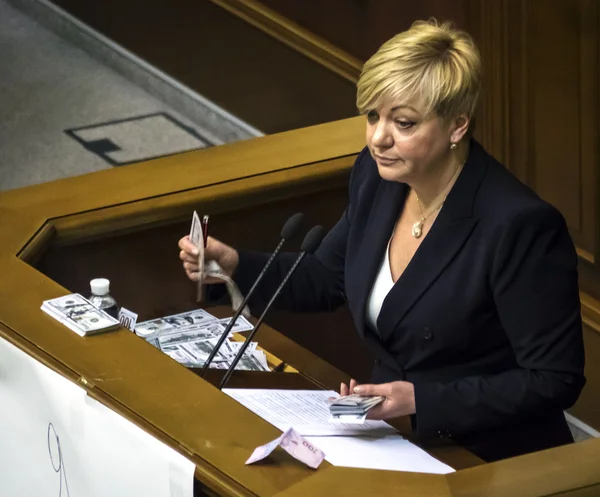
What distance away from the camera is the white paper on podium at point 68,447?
6.80ft

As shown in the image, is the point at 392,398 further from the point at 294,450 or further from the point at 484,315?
the point at 294,450

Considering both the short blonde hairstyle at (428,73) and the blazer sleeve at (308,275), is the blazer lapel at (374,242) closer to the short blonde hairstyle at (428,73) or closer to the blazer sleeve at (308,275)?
the blazer sleeve at (308,275)

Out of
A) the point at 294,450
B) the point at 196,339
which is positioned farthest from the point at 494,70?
the point at 294,450

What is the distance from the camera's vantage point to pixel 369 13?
15.6 feet

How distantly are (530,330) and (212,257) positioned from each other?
765mm

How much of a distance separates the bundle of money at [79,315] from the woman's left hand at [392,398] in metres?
0.50

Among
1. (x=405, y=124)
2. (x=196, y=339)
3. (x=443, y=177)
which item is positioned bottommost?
(x=196, y=339)

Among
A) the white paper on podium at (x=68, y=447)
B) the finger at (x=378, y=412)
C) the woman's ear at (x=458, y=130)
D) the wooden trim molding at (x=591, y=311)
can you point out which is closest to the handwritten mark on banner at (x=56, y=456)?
the white paper on podium at (x=68, y=447)

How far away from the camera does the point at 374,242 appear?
2.61 meters

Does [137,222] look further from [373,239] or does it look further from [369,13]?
[369,13]

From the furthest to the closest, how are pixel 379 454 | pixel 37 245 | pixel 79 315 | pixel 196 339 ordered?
1. pixel 196 339
2. pixel 37 245
3. pixel 79 315
4. pixel 379 454

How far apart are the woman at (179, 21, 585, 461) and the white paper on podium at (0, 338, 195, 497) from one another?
43 cm

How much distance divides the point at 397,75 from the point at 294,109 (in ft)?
9.53

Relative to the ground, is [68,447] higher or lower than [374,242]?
lower
